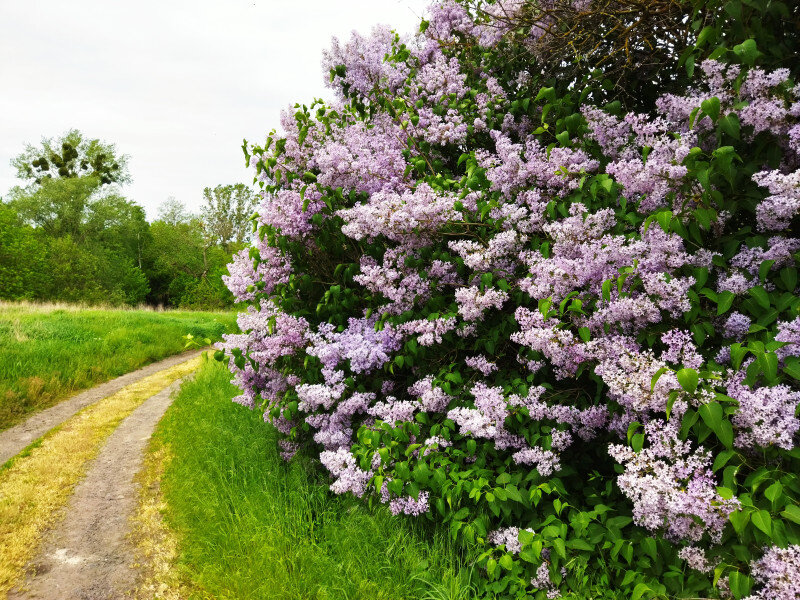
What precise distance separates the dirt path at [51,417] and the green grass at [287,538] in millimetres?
3744

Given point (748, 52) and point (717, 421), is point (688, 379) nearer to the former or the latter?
point (717, 421)

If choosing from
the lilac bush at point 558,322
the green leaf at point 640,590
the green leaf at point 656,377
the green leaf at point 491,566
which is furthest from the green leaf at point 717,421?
the green leaf at point 491,566

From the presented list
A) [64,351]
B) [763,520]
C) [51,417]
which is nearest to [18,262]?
[64,351]

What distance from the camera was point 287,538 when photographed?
4.21 meters

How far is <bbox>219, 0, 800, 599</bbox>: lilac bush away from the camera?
2627mm

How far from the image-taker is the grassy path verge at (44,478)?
16.9ft

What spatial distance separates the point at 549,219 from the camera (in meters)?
4.10

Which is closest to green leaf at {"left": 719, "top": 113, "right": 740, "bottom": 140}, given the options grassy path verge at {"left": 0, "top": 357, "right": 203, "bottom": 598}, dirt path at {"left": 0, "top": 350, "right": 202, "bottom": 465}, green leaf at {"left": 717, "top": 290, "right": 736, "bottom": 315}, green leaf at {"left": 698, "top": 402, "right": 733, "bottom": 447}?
green leaf at {"left": 717, "top": 290, "right": 736, "bottom": 315}

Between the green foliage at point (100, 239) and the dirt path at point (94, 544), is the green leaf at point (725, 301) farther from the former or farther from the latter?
the green foliage at point (100, 239)

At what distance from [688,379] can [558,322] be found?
96 cm

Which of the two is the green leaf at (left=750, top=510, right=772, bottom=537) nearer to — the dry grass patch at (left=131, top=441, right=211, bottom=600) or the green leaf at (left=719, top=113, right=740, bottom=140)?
the green leaf at (left=719, top=113, right=740, bottom=140)

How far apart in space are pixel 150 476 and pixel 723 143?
8.05 metres

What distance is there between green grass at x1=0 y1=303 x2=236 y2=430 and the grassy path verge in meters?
1.15

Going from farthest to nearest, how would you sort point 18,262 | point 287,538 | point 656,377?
point 18,262 → point 287,538 → point 656,377
